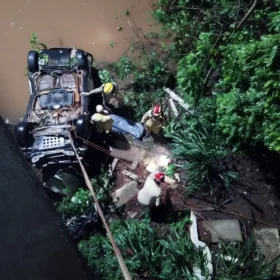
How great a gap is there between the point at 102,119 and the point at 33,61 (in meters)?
1.91

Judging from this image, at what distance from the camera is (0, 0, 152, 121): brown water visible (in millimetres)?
8320

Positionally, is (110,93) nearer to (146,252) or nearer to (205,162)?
(205,162)

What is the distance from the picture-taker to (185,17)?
7387 mm

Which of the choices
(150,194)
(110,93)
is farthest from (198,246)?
(110,93)

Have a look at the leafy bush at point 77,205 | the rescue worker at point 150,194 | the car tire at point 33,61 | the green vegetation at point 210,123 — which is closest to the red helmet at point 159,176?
the rescue worker at point 150,194

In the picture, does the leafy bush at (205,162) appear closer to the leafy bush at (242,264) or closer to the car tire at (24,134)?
the leafy bush at (242,264)

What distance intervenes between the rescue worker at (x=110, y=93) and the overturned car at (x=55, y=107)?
280 mm

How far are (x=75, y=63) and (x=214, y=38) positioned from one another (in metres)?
2.88

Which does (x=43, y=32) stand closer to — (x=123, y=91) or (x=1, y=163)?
(x=123, y=91)

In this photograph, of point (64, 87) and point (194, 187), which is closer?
point (194, 187)

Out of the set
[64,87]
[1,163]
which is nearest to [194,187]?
[64,87]

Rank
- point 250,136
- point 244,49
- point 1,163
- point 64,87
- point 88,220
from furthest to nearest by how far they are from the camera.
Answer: point 64,87 < point 88,220 < point 250,136 < point 244,49 < point 1,163

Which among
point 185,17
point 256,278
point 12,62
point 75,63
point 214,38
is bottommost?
point 256,278

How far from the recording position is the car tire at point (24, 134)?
6.14 meters
